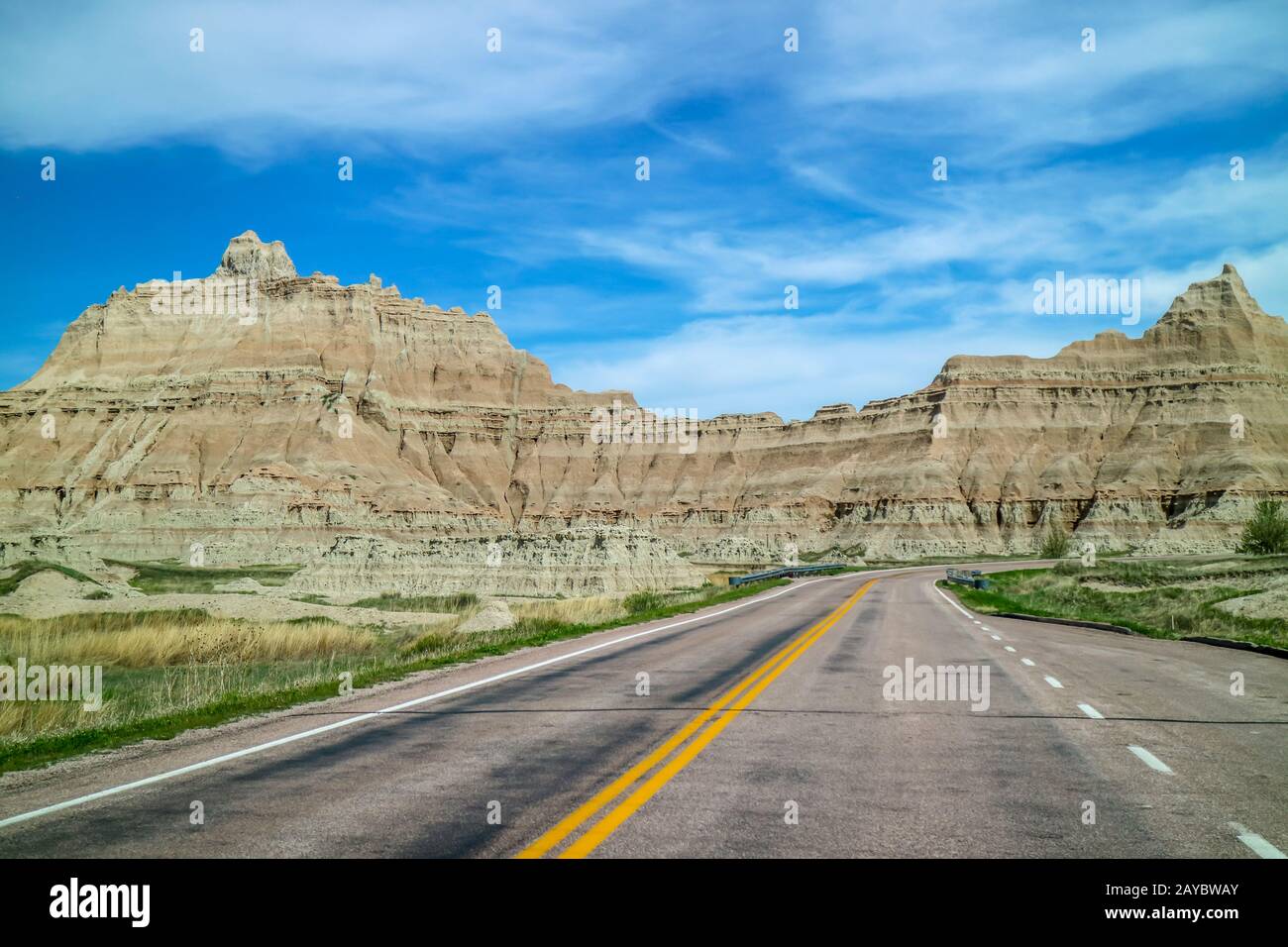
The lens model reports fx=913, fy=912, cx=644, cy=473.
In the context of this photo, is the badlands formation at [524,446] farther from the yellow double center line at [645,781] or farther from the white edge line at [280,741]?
the yellow double center line at [645,781]

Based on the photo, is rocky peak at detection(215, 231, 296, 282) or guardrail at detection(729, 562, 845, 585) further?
rocky peak at detection(215, 231, 296, 282)

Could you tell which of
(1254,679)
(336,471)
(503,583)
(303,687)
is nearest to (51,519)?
(336,471)

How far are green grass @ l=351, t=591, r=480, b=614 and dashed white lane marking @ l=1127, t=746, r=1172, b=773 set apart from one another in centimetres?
3944

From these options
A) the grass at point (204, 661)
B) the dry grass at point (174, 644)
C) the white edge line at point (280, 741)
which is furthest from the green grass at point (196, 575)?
the white edge line at point (280, 741)

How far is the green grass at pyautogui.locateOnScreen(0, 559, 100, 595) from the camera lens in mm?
43072

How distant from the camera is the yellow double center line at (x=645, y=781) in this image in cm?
552

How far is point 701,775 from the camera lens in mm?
7414

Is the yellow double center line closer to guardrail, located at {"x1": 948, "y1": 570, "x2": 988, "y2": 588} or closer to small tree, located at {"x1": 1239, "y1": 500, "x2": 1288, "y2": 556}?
guardrail, located at {"x1": 948, "y1": 570, "x2": 988, "y2": 588}

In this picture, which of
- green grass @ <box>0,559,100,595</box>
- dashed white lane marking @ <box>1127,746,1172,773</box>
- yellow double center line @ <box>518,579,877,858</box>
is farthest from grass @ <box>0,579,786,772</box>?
green grass @ <box>0,559,100,595</box>

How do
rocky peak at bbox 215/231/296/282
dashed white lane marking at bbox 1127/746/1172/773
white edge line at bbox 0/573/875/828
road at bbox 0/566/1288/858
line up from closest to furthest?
road at bbox 0/566/1288/858
white edge line at bbox 0/573/875/828
dashed white lane marking at bbox 1127/746/1172/773
rocky peak at bbox 215/231/296/282

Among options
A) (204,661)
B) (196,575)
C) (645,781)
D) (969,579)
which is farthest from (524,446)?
(645,781)

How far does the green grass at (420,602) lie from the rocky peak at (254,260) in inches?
5336

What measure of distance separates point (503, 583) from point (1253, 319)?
128 m
